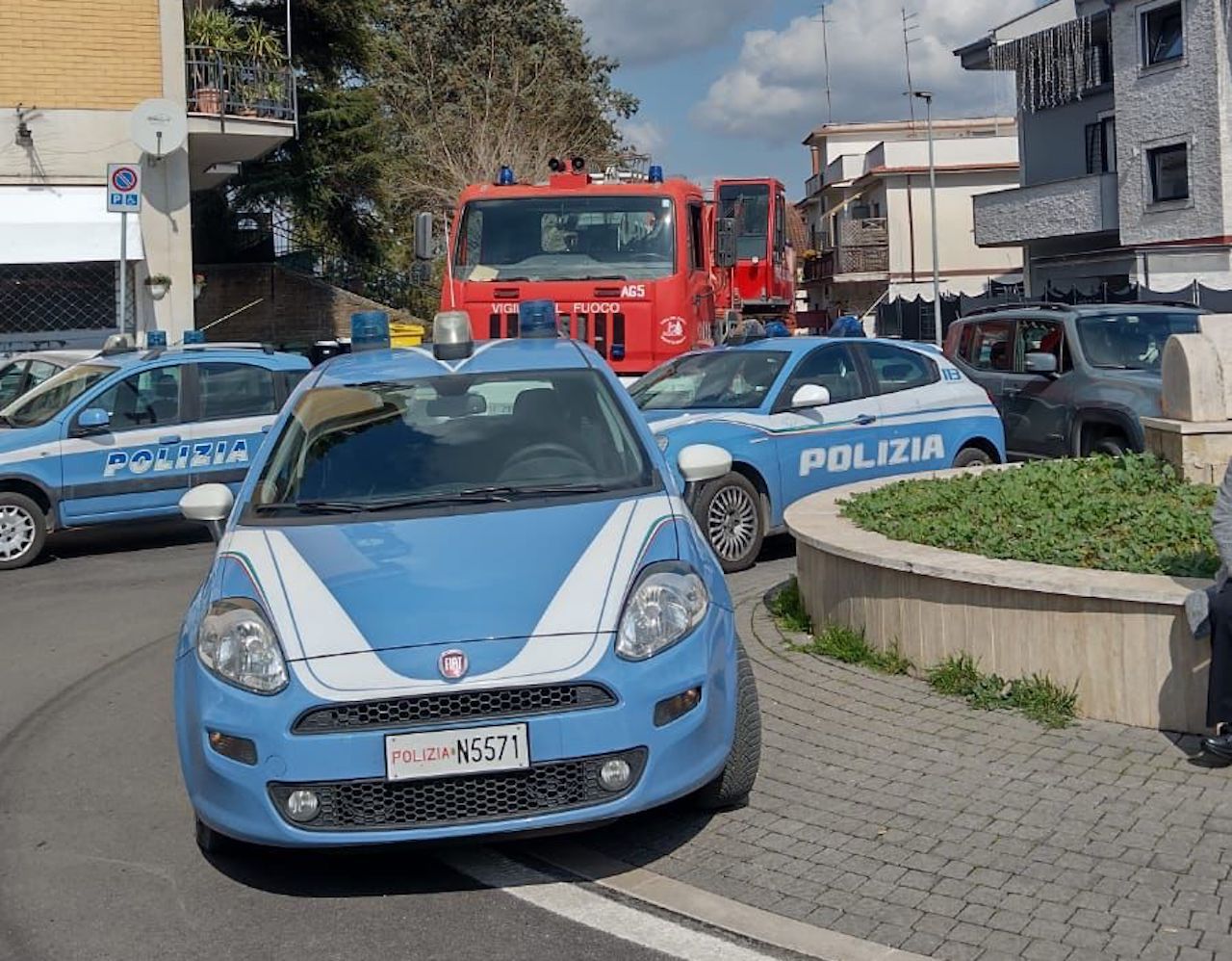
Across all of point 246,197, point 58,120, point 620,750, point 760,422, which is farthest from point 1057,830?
point 246,197

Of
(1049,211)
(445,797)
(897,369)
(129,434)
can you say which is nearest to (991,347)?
(897,369)

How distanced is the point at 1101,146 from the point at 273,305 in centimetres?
2192

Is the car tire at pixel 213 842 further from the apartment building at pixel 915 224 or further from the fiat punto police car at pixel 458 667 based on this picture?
the apartment building at pixel 915 224

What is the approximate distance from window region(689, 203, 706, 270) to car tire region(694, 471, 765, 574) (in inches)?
191

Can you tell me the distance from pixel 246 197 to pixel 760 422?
25.2 meters

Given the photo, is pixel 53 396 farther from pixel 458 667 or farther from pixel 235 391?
pixel 458 667

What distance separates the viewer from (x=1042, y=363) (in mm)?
13711

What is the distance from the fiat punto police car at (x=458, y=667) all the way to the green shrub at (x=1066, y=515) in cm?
212

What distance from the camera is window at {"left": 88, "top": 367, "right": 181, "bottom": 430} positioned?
13.2 meters

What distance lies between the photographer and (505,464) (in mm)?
6000

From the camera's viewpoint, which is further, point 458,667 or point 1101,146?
point 1101,146

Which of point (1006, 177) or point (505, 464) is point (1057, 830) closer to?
point (505, 464)

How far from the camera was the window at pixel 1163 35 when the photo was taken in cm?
3503

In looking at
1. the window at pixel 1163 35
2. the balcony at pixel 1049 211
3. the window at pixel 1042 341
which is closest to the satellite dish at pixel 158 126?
the window at pixel 1042 341
